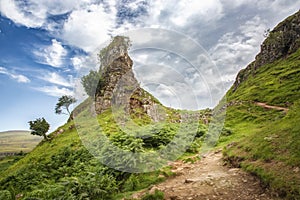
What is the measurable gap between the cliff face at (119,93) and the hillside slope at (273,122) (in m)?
13.8

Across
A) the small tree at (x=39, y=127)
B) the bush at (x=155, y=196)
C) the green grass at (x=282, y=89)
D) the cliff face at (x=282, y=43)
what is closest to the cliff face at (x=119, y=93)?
the small tree at (x=39, y=127)

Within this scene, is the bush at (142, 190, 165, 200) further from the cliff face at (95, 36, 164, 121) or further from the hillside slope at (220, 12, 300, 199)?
the cliff face at (95, 36, 164, 121)

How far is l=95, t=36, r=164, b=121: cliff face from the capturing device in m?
38.2

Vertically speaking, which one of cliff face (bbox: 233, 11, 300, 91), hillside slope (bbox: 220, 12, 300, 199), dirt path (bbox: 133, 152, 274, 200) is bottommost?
dirt path (bbox: 133, 152, 274, 200)

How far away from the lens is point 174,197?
30.2 ft

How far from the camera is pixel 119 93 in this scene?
34.7 meters

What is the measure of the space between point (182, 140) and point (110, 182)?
7.72 m

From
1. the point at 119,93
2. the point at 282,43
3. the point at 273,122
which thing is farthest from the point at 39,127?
the point at 282,43

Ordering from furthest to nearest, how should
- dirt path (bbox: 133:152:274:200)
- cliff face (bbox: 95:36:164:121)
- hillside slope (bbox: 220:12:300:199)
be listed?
cliff face (bbox: 95:36:164:121) → hillside slope (bbox: 220:12:300:199) → dirt path (bbox: 133:152:274:200)

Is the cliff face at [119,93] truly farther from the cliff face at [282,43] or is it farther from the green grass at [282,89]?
the cliff face at [282,43]

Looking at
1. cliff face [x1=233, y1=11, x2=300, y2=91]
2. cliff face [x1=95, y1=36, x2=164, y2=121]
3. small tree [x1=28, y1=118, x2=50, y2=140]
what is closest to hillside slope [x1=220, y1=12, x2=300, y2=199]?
cliff face [x1=233, y1=11, x2=300, y2=91]

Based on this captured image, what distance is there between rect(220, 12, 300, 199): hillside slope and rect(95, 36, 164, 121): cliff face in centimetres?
1382

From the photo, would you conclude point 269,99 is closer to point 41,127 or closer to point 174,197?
point 174,197

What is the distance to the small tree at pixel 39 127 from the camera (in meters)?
52.2
